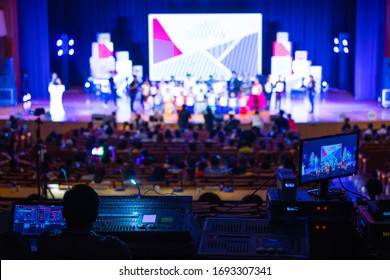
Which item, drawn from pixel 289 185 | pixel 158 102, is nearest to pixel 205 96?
pixel 158 102

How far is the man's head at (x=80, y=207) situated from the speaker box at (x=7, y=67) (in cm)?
2017

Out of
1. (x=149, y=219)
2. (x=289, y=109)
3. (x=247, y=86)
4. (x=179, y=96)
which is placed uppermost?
(x=247, y=86)

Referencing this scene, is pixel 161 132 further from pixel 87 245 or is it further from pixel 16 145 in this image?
pixel 87 245

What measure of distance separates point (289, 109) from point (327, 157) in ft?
57.0

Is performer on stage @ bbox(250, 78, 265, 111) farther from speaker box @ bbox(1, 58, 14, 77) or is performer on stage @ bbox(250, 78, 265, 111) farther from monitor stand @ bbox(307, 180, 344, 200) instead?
monitor stand @ bbox(307, 180, 344, 200)

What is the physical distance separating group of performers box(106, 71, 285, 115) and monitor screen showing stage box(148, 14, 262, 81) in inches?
112

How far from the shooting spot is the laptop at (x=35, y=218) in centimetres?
511

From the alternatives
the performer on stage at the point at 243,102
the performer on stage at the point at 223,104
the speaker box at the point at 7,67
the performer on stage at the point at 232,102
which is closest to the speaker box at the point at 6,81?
the speaker box at the point at 7,67

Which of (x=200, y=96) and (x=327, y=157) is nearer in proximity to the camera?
(x=327, y=157)

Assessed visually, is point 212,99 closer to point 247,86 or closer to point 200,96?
point 200,96

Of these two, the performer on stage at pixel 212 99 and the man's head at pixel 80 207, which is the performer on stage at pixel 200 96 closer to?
the performer on stage at pixel 212 99

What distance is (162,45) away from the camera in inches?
1008

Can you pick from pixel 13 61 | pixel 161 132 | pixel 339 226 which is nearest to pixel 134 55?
pixel 13 61
